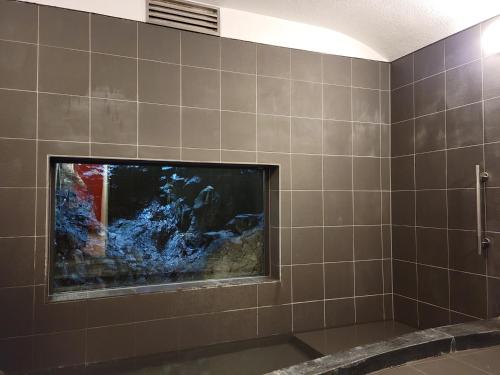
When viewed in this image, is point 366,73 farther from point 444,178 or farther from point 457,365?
point 457,365

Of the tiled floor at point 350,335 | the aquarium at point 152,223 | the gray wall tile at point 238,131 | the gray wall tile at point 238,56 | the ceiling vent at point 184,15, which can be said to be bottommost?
the tiled floor at point 350,335

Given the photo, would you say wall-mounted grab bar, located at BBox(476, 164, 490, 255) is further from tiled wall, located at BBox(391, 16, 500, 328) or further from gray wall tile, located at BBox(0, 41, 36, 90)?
gray wall tile, located at BBox(0, 41, 36, 90)

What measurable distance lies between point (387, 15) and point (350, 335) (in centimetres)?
276

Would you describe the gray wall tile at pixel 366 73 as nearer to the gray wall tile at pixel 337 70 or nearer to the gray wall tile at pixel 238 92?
the gray wall tile at pixel 337 70

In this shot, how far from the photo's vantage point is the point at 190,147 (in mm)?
3053

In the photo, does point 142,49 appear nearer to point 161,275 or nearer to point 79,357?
point 161,275

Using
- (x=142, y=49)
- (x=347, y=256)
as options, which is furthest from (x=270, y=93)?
(x=347, y=256)

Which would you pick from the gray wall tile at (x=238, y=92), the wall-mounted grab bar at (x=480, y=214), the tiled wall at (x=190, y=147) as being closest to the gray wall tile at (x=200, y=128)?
the tiled wall at (x=190, y=147)

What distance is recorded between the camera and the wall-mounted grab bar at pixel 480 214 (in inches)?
113

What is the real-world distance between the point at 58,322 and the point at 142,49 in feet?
6.92

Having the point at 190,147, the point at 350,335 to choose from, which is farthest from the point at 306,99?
the point at 350,335

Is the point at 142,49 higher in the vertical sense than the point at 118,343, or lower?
higher

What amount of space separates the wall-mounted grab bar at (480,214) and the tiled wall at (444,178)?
5cm

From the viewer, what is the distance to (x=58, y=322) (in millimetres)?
2643
